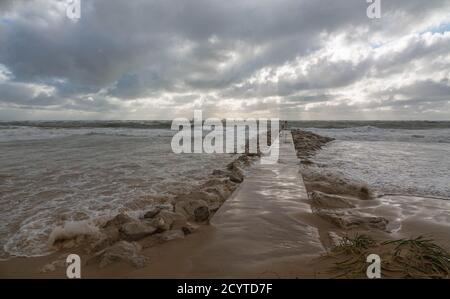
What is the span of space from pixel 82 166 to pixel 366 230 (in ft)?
26.3

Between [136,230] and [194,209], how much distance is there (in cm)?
100

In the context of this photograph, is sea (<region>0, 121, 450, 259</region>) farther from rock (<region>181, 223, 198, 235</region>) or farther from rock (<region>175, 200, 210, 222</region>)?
rock (<region>181, 223, 198, 235</region>)

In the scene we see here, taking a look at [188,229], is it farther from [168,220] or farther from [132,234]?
[132,234]

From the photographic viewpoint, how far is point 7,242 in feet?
10.7

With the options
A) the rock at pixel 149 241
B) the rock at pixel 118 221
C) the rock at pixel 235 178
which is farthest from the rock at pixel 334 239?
the rock at pixel 235 178

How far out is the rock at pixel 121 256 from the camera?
8.73ft

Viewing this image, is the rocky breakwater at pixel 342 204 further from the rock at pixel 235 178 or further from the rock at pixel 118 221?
the rock at pixel 118 221

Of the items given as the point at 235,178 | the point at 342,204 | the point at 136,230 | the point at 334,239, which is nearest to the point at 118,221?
the point at 136,230

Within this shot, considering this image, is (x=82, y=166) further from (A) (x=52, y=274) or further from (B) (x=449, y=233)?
(B) (x=449, y=233)

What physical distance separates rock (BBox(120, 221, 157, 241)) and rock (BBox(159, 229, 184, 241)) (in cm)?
16

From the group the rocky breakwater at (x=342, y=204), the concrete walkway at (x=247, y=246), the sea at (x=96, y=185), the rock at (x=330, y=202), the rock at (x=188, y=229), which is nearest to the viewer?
the concrete walkway at (x=247, y=246)

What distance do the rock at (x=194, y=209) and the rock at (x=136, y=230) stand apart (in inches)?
28.1

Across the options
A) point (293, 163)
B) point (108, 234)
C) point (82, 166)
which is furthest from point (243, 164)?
point (108, 234)

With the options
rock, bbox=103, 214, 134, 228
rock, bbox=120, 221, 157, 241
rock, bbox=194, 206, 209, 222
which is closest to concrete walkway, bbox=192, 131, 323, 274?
rock, bbox=194, 206, 209, 222
